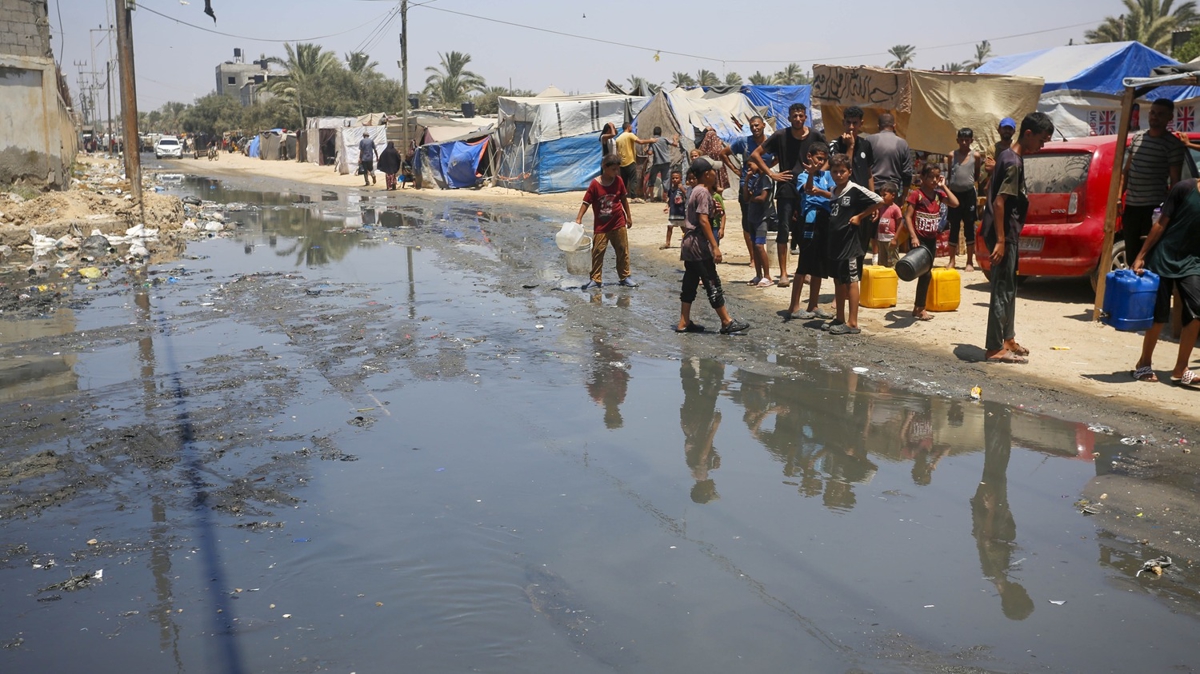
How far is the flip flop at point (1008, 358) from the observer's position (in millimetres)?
7675

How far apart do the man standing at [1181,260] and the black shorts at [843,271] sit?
2.41 metres

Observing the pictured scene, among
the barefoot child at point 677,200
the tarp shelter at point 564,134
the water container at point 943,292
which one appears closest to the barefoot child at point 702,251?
the water container at point 943,292

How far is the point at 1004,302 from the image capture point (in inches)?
298

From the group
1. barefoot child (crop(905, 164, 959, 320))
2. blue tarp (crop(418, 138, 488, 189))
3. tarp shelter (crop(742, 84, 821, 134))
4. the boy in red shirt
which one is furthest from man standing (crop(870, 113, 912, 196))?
blue tarp (crop(418, 138, 488, 189))

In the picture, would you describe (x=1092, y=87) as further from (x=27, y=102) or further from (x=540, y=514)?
(x=27, y=102)

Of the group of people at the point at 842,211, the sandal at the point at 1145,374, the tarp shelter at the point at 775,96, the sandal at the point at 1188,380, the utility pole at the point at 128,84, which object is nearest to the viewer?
the sandal at the point at 1188,380

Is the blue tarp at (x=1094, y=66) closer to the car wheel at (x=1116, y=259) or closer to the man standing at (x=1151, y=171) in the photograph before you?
the car wheel at (x=1116, y=259)

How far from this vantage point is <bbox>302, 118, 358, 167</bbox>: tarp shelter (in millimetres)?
51294

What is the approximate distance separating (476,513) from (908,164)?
7154mm

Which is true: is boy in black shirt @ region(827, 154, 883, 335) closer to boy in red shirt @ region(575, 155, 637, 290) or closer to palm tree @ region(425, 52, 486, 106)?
boy in red shirt @ region(575, 155, 637, 290)

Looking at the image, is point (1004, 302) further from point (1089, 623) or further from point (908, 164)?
point (1089, 623)

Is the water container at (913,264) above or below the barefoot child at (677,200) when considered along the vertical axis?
below

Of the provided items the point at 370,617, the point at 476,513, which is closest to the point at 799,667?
the point at 370,617

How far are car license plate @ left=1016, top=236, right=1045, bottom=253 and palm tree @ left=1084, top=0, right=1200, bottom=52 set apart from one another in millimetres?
31945
